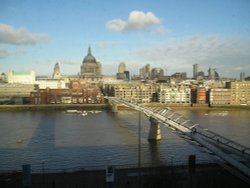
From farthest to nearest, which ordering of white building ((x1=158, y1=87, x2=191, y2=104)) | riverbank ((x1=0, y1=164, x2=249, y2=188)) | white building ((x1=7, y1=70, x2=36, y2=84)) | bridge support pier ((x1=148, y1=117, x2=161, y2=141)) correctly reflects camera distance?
white building ((x1=7, y1=70, x2=36, y2=84)) → white building ((x1=158, y1=87, x2=191, y2=104)) → bridge support pier ((x1=148, y1=117, x2=161, y2=141)) → riverbank ((x1=0, y1=164, x2=249, y2=188))

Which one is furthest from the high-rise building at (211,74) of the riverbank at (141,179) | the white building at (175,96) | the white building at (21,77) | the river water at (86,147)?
the riverbank at (141,179)

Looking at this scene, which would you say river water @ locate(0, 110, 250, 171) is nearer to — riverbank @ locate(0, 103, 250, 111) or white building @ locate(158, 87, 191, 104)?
riverbank @ locate(0, 103, 250, 111)

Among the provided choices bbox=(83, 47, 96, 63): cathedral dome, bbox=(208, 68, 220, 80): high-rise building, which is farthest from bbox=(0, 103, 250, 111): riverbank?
bbox=(208, 68, 220, 80): high-rise building

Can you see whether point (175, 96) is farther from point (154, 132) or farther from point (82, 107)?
point (154, 132)

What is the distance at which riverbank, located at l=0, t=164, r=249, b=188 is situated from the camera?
4984 millimetres

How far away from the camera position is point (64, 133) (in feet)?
38.1

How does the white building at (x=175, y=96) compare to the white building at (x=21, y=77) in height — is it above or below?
below

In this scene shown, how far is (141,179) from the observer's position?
17.5 feet

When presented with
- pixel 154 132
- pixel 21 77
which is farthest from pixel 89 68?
pixel 154 132

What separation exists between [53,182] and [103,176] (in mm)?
820

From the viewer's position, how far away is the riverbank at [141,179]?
196 inches

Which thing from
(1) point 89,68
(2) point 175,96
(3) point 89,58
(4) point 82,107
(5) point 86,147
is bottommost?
(5) point 86,147

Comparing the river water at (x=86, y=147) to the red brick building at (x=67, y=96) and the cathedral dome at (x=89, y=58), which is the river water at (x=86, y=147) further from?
the cathedral dome at (x=89, y=58)

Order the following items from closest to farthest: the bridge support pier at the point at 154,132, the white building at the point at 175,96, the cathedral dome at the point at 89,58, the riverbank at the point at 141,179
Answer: the riverbank at the point at 141,179, the bridge support pier at the point at 154,132, the white building at the point at 175,96, the cathedral dome at the point at 89,58
